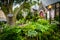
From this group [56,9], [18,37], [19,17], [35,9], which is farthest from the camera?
[35,9]

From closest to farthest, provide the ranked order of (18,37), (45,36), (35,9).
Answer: (18,37) < (45,36) < (35,9)

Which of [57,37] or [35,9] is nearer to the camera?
[57,37]

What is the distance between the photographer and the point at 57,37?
1157cm

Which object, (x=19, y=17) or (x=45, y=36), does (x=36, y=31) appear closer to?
(x=45, y=36)

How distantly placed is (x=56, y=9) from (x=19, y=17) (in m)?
7.43

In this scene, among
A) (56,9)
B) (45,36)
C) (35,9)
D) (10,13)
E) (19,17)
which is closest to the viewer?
(45,36)

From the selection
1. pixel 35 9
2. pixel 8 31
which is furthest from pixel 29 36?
pixel 35 9

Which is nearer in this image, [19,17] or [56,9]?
[56,9]

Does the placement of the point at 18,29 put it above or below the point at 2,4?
below

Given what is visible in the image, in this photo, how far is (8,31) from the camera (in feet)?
36.6

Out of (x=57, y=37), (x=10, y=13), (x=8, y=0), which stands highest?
(x=8, y=0)

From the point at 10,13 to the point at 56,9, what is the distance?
6.86m

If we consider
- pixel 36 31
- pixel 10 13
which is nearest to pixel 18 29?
pixel 36 31

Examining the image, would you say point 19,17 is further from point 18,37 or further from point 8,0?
point 18,37
